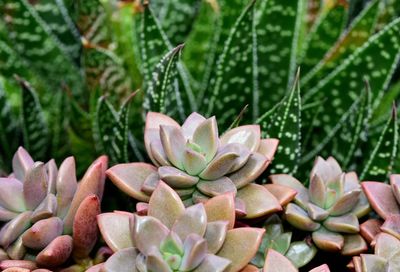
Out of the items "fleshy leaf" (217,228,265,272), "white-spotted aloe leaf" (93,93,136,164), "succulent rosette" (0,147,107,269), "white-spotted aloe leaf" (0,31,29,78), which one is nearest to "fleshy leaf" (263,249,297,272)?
"fleshy leaf" (217,228,265,272)

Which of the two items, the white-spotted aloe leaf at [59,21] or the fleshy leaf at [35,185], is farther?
the white-spotted aloe leaf at [59,21]

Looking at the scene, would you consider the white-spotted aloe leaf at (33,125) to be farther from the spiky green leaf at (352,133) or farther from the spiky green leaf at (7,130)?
the spiky green leaf at (352,133)

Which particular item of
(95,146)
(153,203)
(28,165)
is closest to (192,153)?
(153,203)

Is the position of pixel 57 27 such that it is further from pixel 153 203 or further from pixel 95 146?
pixel 153 203

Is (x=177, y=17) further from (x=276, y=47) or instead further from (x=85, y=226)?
(x=85, y=226)

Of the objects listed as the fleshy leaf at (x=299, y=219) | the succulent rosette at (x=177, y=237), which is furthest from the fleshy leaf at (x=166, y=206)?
the fleshy leaf at (x=299, y=219)
